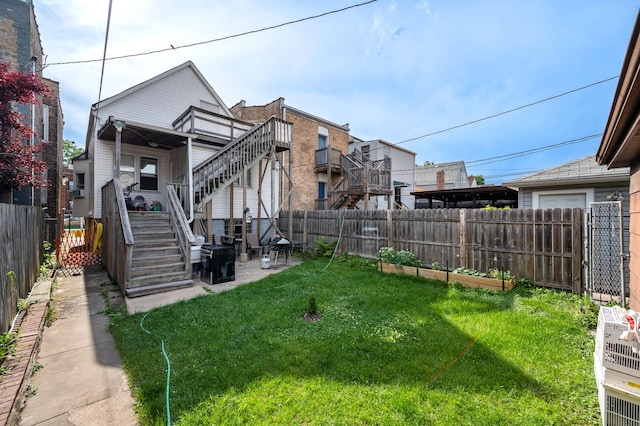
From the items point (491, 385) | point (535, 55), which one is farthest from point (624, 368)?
point (535, 55)

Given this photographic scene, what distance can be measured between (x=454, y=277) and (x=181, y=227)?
7188 mm

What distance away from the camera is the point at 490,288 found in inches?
240

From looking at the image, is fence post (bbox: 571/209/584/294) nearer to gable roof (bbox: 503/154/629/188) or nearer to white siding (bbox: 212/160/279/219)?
gable roof (bbox: 503/154/629/188)

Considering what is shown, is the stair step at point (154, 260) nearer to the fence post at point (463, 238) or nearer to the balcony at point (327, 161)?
the fence post at point (463, 238)

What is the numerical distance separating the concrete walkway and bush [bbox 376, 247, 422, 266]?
16.4 feet

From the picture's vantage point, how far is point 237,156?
33.0 feet

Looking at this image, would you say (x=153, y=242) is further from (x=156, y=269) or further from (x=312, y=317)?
(x=312, y=317)

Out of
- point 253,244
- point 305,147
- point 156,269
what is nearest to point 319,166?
point 305,147

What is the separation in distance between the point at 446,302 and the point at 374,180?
10504mm

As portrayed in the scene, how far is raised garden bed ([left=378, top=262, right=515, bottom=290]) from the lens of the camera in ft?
19.8

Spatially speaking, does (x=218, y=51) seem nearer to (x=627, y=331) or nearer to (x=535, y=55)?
(x=627, y=331)

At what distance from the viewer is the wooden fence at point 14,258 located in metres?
3.74

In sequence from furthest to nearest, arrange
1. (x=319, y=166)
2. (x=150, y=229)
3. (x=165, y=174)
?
1. (x=319, y=166)
2. (x=165, y=174)
3. (x=150, y=229)

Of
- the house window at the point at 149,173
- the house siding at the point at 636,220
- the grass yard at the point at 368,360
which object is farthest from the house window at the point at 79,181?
the house siding at the point at 636,220
